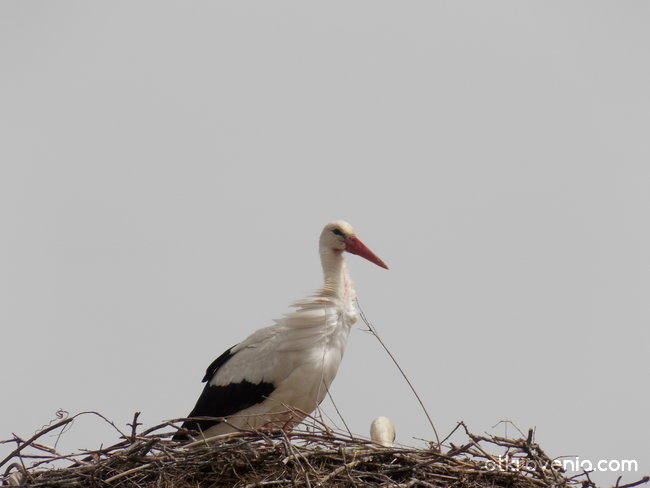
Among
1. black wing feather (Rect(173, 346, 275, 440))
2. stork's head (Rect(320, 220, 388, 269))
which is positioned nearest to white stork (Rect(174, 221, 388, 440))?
black wing feather (Rect(173, 346, 275, 440))

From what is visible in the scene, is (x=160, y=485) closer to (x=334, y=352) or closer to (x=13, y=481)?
(x=13, y=481)

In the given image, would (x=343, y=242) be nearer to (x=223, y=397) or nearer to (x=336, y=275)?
(x=336, y=275)

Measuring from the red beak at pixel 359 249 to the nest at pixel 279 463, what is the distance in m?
2.08

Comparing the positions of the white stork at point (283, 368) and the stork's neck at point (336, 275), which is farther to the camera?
the stork's neck at point (336, 275)

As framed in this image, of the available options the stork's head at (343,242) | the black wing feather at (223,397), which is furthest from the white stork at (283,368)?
the stork's head at (343,242)

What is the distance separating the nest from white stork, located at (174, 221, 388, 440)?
1.21 meters

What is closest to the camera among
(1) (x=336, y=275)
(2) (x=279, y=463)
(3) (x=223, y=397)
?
(2) (x=279, y=463)

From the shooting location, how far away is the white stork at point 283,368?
8.45m

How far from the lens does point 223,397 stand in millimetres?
8664

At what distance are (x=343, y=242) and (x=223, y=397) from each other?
128 cm

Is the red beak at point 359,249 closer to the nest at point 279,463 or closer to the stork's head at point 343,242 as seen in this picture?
the stork's head at point 343,242

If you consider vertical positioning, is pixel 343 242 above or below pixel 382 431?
above

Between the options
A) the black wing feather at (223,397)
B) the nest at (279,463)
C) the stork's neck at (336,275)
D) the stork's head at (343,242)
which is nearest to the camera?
the nest at (279,463)

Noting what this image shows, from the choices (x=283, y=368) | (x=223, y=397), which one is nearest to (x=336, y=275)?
(x=283, y=368)
